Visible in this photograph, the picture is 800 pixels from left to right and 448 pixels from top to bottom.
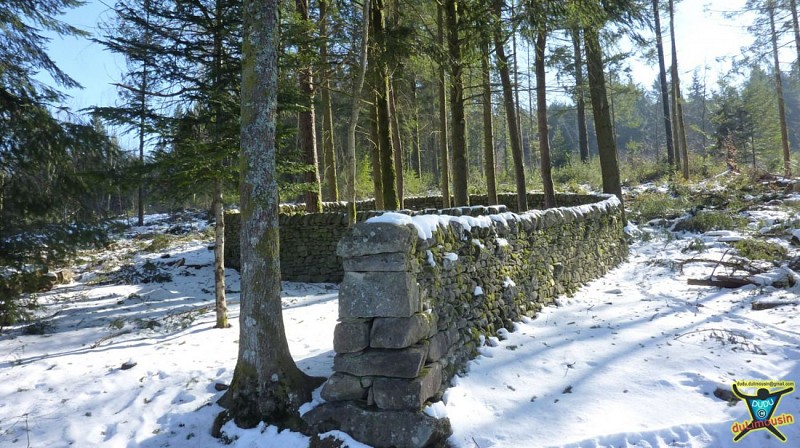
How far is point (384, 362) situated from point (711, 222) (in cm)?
1140

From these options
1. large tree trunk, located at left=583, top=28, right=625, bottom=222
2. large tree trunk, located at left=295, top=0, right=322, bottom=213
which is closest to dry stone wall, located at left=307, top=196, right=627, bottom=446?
large tree trunk, located at left=295, top=0, right=322, bottom=213

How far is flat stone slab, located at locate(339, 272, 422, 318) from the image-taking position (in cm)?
379

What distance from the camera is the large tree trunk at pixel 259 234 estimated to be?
13.6 ft

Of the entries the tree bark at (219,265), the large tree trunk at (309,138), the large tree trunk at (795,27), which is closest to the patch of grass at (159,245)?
the large tree trunk at (309,138)

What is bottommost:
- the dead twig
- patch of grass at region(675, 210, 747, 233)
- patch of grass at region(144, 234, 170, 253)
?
the dead twig

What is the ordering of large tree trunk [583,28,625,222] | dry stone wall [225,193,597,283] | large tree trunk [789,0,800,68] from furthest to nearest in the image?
large tree trunk [789,0,800,68]
large tree trunk [583,28,625,222]
dry stone wall [225,193,597,283]

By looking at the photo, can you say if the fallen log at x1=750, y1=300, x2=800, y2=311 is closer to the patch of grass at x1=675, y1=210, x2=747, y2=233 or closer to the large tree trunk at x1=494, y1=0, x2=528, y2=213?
the patch of grass at x1=675, y1=210, x2=747, y2=233

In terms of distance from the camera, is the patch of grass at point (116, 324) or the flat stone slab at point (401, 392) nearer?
the flat stone slab at point (401, 392)

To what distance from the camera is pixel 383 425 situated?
12.2ft

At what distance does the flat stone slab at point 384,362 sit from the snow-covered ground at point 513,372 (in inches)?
21.1

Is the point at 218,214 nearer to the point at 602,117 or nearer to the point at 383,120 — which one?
the point at 383,120

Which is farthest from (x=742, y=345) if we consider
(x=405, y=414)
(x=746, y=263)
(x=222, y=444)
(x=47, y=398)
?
(x=47, y=398)

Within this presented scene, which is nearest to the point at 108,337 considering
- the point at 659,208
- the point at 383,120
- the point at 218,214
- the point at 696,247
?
the point at 218,214

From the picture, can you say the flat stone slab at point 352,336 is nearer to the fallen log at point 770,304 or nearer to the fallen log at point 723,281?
the fallen log at point 770,304
